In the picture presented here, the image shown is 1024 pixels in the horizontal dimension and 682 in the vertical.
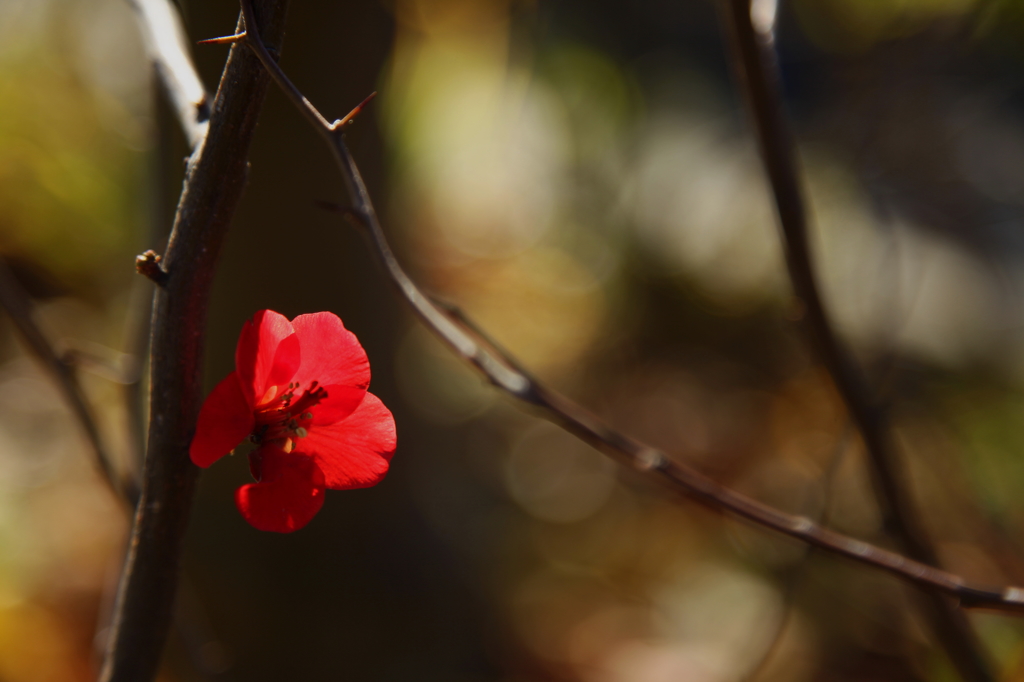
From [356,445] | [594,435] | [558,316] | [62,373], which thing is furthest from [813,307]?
[558,316]

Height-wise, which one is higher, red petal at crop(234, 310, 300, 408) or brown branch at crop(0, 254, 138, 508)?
red petal at crop(234, 310, 300, 408)

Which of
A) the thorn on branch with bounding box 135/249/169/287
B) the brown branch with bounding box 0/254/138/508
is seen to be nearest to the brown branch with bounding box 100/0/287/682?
the thorn on branch with bounding box 135/249/169/287

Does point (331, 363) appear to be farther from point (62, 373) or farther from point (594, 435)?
point (62, 373)

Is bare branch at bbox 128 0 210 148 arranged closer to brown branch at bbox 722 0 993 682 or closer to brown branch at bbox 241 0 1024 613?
brown branch at bbox 241 0 1024 613

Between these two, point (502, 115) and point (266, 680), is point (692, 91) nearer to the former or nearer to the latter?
point (502, 115)

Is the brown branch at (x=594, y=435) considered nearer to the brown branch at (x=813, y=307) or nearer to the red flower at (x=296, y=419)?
the red flower at (x=296, y=419)
